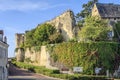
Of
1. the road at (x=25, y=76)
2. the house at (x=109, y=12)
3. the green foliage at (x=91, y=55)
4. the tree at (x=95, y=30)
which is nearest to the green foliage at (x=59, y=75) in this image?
the road at (x=25, y=76)

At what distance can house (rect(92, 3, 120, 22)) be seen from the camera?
81.1m

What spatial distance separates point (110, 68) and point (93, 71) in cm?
344

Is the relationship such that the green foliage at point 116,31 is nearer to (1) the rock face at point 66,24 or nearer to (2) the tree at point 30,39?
(1) the rock face at point 66,24

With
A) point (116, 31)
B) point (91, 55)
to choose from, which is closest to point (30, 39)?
point (116, 31)

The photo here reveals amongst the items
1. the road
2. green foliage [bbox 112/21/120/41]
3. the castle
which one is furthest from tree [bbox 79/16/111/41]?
the road

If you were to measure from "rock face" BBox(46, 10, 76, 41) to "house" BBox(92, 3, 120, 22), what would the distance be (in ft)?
17.2

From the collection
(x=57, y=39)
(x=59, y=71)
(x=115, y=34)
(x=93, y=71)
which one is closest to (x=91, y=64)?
(x=93, y=71)

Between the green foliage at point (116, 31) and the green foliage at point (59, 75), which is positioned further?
the green foliage at point (116, 31)

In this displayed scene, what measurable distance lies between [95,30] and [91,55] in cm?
647

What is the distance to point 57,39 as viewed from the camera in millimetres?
85125

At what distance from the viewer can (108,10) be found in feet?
270

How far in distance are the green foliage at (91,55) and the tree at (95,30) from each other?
4.46 m

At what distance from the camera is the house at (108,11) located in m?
81.1

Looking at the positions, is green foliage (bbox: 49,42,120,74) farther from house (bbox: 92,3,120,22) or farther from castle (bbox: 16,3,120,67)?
house (bbox: 92,3,120,22)
